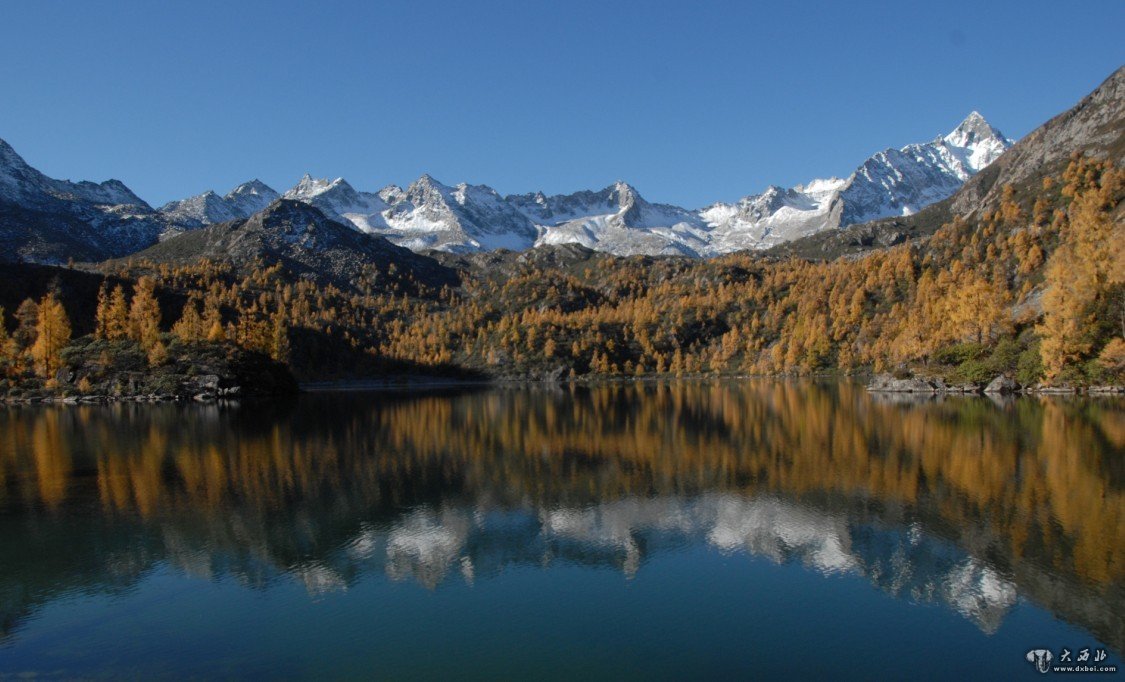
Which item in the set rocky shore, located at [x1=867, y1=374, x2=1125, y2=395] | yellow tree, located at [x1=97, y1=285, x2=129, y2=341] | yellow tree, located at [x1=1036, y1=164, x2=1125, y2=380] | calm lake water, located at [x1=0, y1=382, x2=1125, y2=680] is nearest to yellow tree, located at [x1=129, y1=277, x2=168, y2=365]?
yellow tree, located at [x1=97, y1=285, x2=129, y2=341]

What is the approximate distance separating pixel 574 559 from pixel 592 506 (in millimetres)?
8881

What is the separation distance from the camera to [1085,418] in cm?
6569

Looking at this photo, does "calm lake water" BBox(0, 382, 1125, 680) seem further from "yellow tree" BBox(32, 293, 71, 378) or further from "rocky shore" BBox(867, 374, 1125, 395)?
"yellow tree" BBox(32, 293, 71, 378)

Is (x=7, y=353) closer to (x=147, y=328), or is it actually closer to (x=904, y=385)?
(x=147, y=328)

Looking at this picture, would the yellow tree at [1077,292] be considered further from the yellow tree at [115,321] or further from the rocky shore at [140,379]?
the yellow tree at [115,321]

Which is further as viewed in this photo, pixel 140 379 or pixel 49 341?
pixel 49 341

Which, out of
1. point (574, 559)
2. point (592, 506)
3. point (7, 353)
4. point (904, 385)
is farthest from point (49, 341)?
point (904, 385)

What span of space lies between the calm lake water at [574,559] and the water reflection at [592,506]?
0.21m

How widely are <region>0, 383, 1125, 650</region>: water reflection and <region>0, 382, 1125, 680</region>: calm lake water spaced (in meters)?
0.21

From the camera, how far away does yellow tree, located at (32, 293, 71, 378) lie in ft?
475

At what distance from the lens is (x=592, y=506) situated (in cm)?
3875

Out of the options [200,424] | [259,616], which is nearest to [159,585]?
[259,616]

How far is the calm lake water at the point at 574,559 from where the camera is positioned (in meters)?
20.3

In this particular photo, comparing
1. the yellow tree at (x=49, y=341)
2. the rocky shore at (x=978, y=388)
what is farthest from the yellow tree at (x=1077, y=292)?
the yellow tree at (x=49, y=341)
